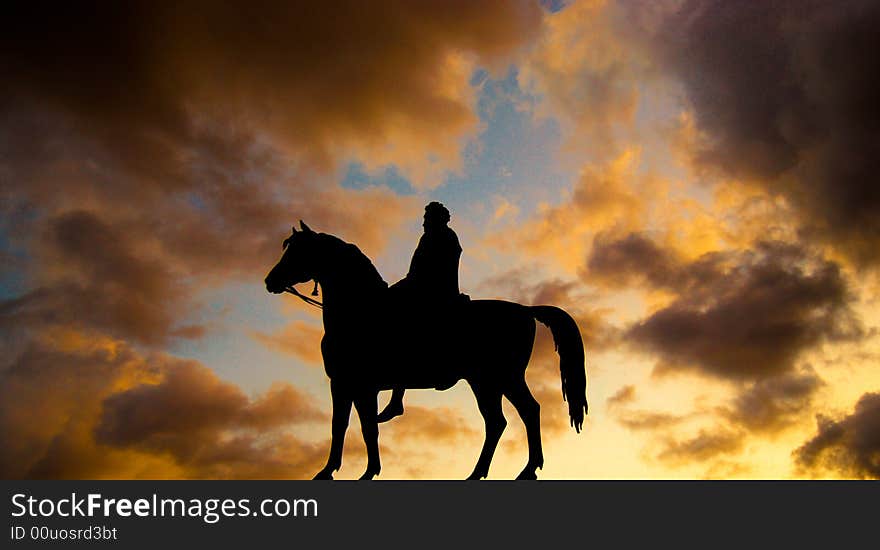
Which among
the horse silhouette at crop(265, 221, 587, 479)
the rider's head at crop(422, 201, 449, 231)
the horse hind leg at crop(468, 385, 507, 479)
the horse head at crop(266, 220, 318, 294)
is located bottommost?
the horse hind leg at crop(468, 385, 507, 479)

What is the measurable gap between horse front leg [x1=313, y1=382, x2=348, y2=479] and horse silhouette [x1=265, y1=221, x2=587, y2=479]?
2cm

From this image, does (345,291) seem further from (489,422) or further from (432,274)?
(489,422)

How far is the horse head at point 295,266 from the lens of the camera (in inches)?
495

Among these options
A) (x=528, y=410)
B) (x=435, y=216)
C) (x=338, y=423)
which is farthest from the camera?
(x=435, y=216)

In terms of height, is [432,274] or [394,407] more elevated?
[432,274]

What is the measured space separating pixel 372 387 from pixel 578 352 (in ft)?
11.3

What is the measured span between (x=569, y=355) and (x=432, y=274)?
2.62 m

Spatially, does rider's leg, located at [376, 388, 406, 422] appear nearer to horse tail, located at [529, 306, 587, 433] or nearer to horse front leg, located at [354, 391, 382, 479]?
horse front leg, located at [354, 391, 382, 479]

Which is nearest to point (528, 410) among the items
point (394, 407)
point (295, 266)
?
point (394, 407)

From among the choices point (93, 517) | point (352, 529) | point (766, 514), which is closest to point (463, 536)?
point (352, 529)

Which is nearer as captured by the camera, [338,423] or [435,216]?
[338,423]

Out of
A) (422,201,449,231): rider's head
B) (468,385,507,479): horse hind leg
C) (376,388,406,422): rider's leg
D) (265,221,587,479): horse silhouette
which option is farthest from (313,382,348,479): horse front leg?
(422,201,449,231): rider's head

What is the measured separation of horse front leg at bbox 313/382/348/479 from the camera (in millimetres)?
11789

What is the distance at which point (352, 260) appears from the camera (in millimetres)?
12625
